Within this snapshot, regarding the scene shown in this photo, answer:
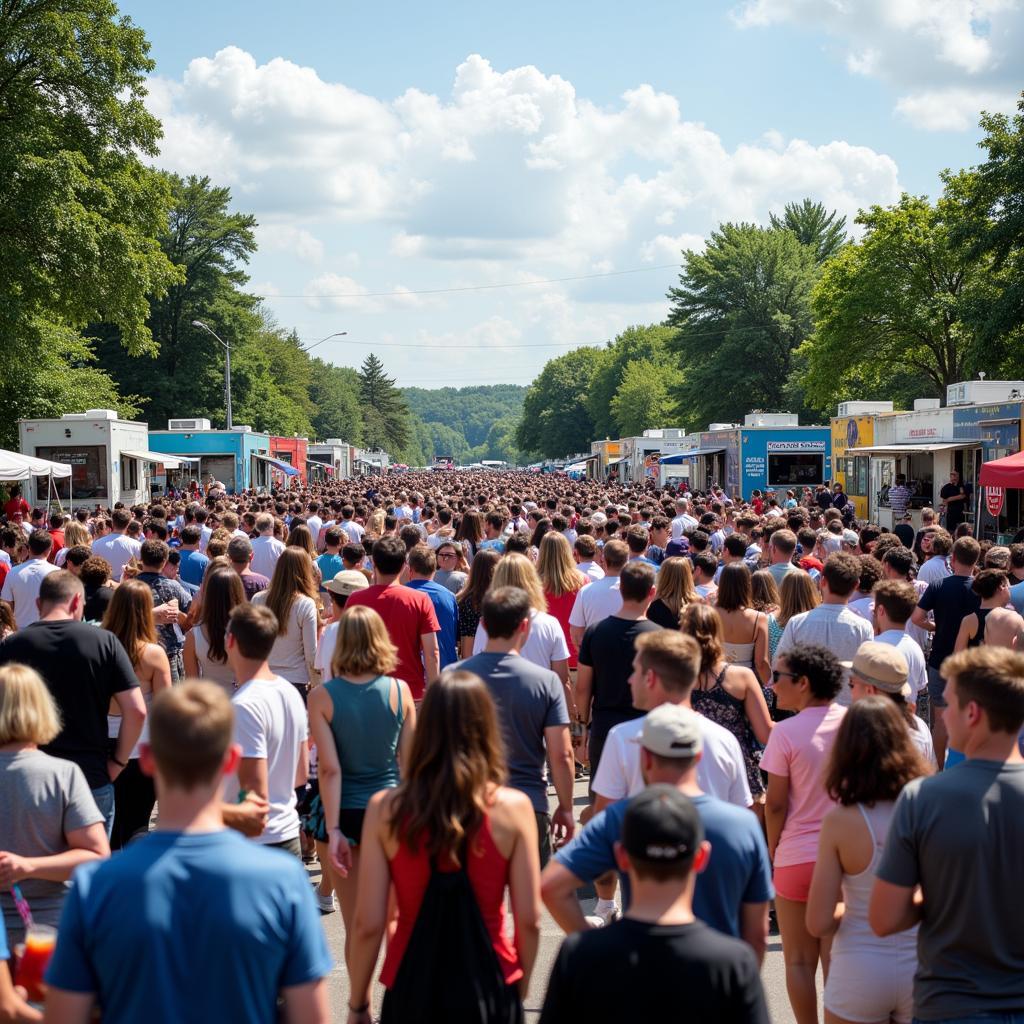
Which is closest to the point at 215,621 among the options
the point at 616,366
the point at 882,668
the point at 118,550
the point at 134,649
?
the point at 134,649

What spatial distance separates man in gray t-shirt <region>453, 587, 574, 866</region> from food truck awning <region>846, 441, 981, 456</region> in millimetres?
21810

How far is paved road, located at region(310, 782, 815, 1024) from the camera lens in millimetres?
5242

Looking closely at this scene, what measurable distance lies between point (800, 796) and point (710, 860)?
149 centimetres

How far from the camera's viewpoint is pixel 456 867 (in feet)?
11.0

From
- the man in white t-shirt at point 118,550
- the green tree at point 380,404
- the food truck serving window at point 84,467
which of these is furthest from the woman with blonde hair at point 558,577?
the green tree at point 380,404

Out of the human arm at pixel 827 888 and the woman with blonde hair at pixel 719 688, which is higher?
the woman with blonde hair at pixel 719 688

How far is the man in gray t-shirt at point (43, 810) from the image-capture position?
384 centimetres

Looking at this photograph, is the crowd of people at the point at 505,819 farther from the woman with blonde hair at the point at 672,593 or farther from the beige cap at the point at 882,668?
the woman with blonde hair at the point at 672,593

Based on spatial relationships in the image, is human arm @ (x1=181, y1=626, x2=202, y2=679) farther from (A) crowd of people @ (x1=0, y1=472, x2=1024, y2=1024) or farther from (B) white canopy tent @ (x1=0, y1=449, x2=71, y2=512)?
(B) white canopy tent @ (x1=0, y1=449, x2=71, y2=512)

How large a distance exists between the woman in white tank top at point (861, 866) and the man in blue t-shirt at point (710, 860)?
583 mm

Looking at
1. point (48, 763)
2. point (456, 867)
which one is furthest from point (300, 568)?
point (456, 867)

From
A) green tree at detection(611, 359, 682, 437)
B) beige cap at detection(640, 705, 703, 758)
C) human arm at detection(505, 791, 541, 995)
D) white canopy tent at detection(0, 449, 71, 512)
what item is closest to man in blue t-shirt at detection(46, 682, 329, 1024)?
human arm at detection(505, 791, 541, 995)

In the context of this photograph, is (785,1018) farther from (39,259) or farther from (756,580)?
(39,259)

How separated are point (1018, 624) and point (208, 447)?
3932cm
